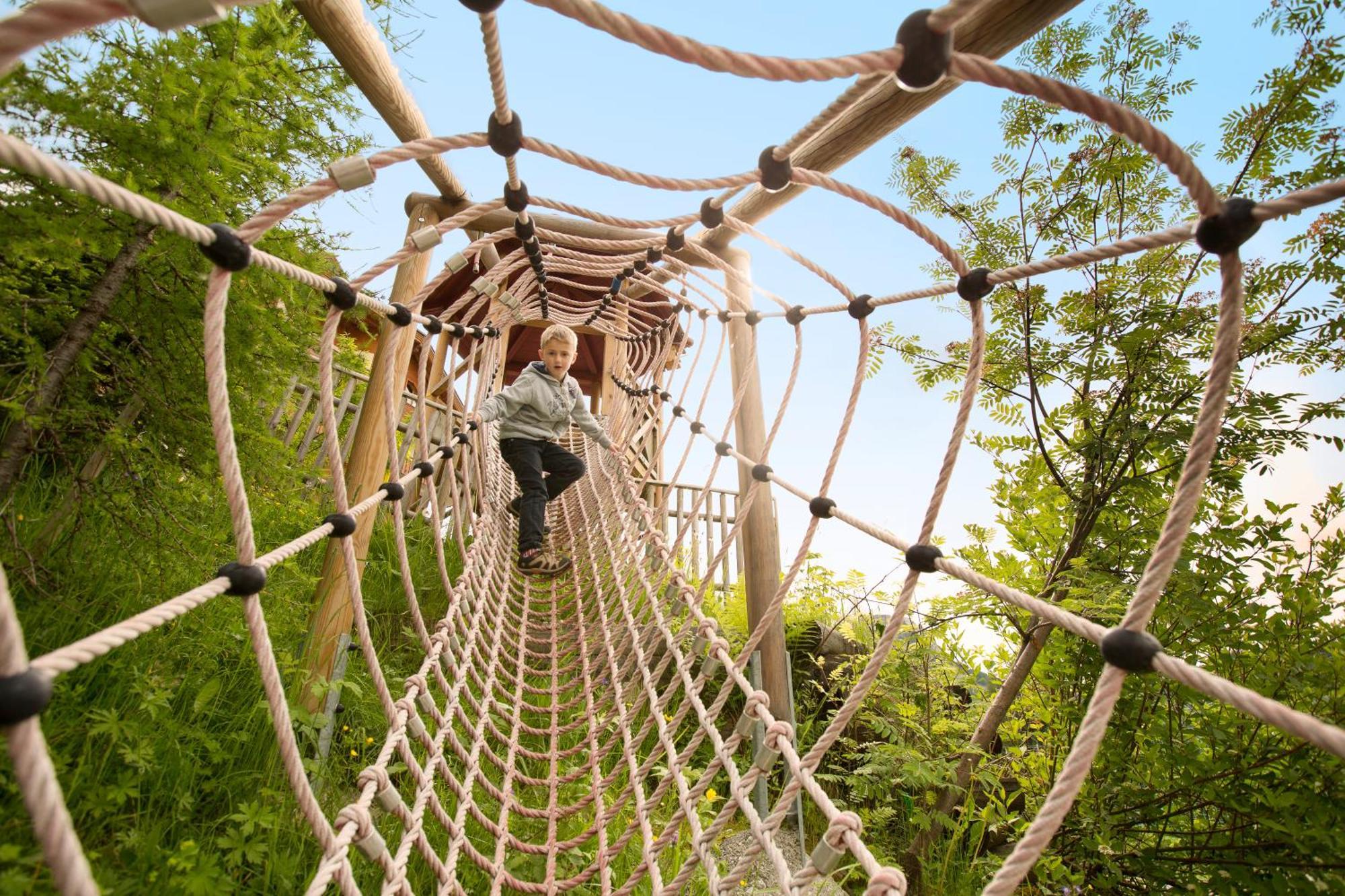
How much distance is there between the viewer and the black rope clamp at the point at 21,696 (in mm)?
314

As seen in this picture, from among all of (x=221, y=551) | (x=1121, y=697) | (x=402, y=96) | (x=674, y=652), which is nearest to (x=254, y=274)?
(x=221, y=551)

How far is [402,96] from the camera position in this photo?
5.90 feet

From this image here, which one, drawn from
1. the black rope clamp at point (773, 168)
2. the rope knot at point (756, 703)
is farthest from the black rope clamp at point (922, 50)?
the rope knot at point (756, 703)

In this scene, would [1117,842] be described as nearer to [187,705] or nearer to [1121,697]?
[1121,697]

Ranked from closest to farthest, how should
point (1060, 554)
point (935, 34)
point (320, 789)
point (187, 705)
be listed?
point (935, 34) → point (187, 705) → point (320, 789) → point (1060, 554)

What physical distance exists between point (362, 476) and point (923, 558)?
1735 mm

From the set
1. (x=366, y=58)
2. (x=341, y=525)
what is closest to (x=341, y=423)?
(x=366, y=58)

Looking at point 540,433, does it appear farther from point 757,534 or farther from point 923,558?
point 923,558

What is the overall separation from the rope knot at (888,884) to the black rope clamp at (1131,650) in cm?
29

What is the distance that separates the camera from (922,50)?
1.60 feet

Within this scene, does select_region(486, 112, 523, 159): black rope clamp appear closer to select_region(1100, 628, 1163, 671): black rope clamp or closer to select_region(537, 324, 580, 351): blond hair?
select_region(1100, 628, 1163, 671): black rope clamp

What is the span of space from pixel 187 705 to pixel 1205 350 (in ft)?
7.28

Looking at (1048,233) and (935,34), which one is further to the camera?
(1048,233)

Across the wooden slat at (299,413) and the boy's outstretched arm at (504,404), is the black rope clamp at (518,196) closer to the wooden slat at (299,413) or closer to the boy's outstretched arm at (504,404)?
the boy's outstretched arm at (504,404)
